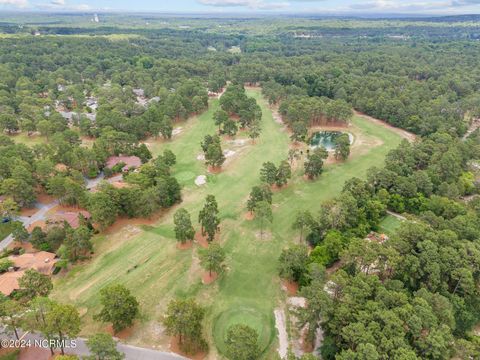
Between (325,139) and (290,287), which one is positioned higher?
(290,287)

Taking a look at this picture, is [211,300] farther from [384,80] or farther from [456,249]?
[384,80]

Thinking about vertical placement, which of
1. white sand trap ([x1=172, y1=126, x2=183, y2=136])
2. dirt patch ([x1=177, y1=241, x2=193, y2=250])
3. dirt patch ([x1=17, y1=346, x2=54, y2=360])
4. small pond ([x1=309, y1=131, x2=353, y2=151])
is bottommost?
small pond ([x1=309, y1=131, x2=353, y2=151])

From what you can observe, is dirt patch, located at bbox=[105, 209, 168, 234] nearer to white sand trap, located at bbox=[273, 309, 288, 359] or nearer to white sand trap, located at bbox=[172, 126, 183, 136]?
white sand trap, located at bbox=[273, 309, 288, 359]

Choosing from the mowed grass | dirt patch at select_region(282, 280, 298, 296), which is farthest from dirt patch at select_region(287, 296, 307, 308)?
the mowed grass

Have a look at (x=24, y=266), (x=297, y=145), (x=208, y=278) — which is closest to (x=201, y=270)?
(x=208, y=278)

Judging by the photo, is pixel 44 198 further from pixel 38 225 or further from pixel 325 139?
pixel 325 139

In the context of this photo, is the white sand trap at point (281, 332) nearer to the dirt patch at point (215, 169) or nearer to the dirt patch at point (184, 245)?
the dirt patch at point (184, 245)
